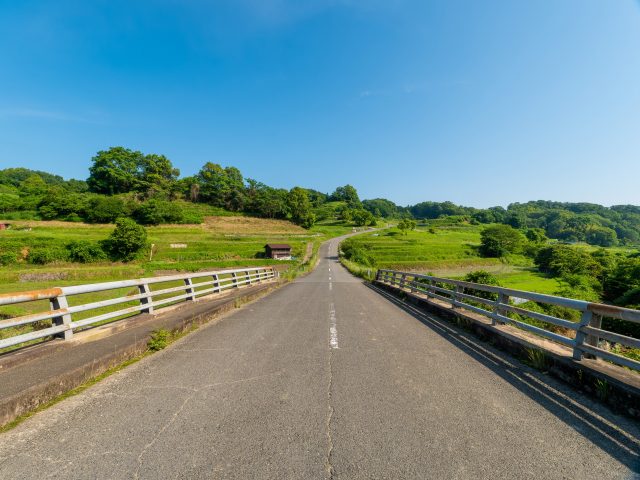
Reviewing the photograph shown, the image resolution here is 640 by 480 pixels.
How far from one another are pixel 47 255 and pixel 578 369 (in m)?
62.5

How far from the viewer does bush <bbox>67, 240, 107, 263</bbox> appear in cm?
4659

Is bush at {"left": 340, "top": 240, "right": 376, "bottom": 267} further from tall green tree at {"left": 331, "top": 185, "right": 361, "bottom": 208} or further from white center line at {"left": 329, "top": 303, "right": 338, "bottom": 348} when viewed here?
tall green tree at {"left": 331, "top": 185, "right": 361, "bottom": 208}

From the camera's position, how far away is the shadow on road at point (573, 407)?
2.64 metres

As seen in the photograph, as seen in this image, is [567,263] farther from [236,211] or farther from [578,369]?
[236,211]

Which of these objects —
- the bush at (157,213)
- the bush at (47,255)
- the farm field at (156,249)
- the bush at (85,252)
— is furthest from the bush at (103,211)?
the bush at (47,255)

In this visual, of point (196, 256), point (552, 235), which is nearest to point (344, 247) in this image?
point (196, 256)

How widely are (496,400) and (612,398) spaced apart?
1.32 metres

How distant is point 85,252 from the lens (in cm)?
4700

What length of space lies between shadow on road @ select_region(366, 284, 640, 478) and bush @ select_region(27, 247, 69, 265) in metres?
60.6

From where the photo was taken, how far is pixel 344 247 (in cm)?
6781

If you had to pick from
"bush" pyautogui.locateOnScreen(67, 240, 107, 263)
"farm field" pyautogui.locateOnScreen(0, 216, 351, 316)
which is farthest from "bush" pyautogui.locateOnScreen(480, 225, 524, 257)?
"bush" pyautogui.locateOnScreen(67, 240, 107, 263)

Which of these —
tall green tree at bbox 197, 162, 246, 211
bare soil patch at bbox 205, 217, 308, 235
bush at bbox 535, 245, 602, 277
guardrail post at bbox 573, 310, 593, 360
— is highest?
tall green tree at bbox 197, 162, 246, 211

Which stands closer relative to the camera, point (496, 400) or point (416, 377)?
point (496, 400)

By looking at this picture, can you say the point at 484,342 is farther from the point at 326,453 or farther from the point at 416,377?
the point at 326,453
